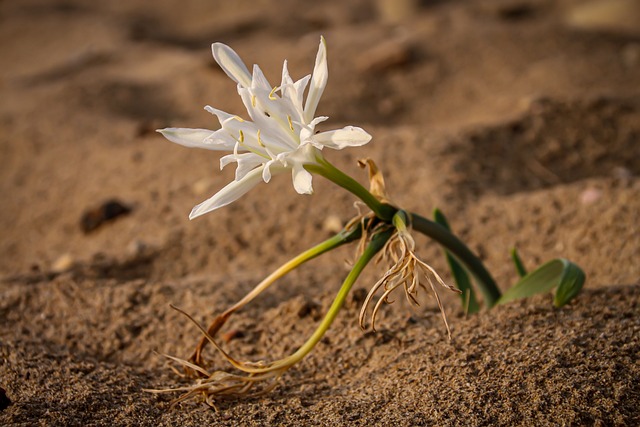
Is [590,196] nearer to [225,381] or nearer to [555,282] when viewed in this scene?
[555,282]

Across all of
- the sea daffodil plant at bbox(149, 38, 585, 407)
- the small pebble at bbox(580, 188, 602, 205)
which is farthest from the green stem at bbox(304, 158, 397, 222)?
the small pebble at bbox(580, 188, 602, 205)

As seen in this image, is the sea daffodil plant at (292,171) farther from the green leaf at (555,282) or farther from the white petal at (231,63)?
the green leaf at (555,282)

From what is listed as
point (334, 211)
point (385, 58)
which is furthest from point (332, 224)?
point (385, 58)

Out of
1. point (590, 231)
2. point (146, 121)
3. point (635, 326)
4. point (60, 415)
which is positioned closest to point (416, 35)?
point (146, 121)

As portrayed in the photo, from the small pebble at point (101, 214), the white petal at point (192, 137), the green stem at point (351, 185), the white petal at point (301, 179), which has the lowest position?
the small pebble at point (101, 214)

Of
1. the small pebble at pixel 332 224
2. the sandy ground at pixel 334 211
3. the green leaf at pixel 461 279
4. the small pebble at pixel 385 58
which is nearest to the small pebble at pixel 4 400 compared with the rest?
the sandy ground at pixel 334 211

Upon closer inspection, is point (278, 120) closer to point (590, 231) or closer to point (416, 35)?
point (590, 231)

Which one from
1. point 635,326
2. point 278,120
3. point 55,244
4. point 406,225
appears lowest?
point 55,244
